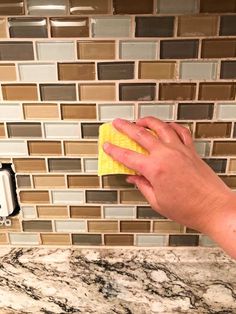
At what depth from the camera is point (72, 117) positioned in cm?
76

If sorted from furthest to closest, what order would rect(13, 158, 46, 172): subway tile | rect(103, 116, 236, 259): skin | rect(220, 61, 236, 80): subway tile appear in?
rect(13, 158, 46, 172): subway tile
rect(220, 61, 236, 80): subway tile
rect(103, 116, 236, 259): skin

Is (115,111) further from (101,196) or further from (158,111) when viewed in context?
(101,196)

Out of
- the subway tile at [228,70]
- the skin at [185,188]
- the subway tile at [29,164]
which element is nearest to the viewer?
the skin at [185,188]

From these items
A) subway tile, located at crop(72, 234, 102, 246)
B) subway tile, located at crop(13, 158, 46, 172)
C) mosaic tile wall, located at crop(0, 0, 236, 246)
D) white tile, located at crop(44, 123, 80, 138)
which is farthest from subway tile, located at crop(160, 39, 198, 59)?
subway tile, located at crop(72, 234, 102, 246)

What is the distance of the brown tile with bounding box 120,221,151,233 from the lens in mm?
862

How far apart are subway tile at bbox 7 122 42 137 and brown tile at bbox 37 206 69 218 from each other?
17 cm

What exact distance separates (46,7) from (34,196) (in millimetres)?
384

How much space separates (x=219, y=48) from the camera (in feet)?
2.26

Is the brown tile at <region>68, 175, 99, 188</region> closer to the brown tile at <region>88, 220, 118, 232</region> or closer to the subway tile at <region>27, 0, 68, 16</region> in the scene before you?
the brown tile at <region>88, 220, 118, 232</region>

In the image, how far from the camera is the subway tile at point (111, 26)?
0.67 metres

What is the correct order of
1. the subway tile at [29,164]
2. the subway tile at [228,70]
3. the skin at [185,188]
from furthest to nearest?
the subway tile at [29,164], the subway tile at [228,70], the skin at [185,188]

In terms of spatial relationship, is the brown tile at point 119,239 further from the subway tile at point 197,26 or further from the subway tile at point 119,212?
the subway tile at point 197,26

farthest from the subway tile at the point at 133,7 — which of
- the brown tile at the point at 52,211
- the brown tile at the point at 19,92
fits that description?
the brown tile at the point at 52,211

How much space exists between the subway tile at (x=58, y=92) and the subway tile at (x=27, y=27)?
0.30 feet
